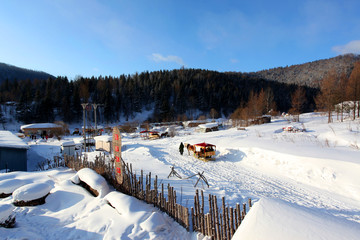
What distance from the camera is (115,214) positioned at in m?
4.64

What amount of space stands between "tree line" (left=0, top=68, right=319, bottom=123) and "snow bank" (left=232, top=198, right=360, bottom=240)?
4033 cm

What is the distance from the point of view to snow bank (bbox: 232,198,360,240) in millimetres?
1777

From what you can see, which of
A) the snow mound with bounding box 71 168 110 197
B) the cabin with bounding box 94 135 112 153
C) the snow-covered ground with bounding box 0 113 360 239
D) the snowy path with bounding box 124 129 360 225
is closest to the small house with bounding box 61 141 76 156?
the cabin with bounding box 94 135 112 153

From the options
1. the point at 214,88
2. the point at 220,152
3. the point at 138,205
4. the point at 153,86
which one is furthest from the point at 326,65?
the point at 138,205

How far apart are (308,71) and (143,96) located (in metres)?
111

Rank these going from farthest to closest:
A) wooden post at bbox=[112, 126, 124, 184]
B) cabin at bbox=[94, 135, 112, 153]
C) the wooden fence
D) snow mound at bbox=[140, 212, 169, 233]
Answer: cabin at bbox=[94, 135, 112, 153]
wooden post at bbox=[112, 126, 124, 184]
snow mound at bbox=[140, 212, 169, 233]
the wooden fence

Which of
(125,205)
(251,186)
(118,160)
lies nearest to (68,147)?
(118,160)

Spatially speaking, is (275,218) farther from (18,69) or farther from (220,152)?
(18,69)

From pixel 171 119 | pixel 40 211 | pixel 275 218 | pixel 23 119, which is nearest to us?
pixel 275 218

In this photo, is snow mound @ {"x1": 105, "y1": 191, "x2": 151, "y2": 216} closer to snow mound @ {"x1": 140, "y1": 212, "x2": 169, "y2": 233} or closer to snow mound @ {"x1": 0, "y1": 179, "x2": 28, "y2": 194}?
snow mound @ {"x1": 140, "y1": 212, "x2": 169, "y2": 233}

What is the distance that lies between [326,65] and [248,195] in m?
145

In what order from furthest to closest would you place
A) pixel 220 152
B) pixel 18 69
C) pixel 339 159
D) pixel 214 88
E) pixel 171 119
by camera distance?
pixel 18 69, pixel 214 88, pixel 171 119, pixel 220 152, pixel 339 159

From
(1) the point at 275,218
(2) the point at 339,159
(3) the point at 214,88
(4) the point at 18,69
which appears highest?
(4) the point at 18,69

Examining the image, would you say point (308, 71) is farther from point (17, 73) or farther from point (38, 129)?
point (17, 73)
